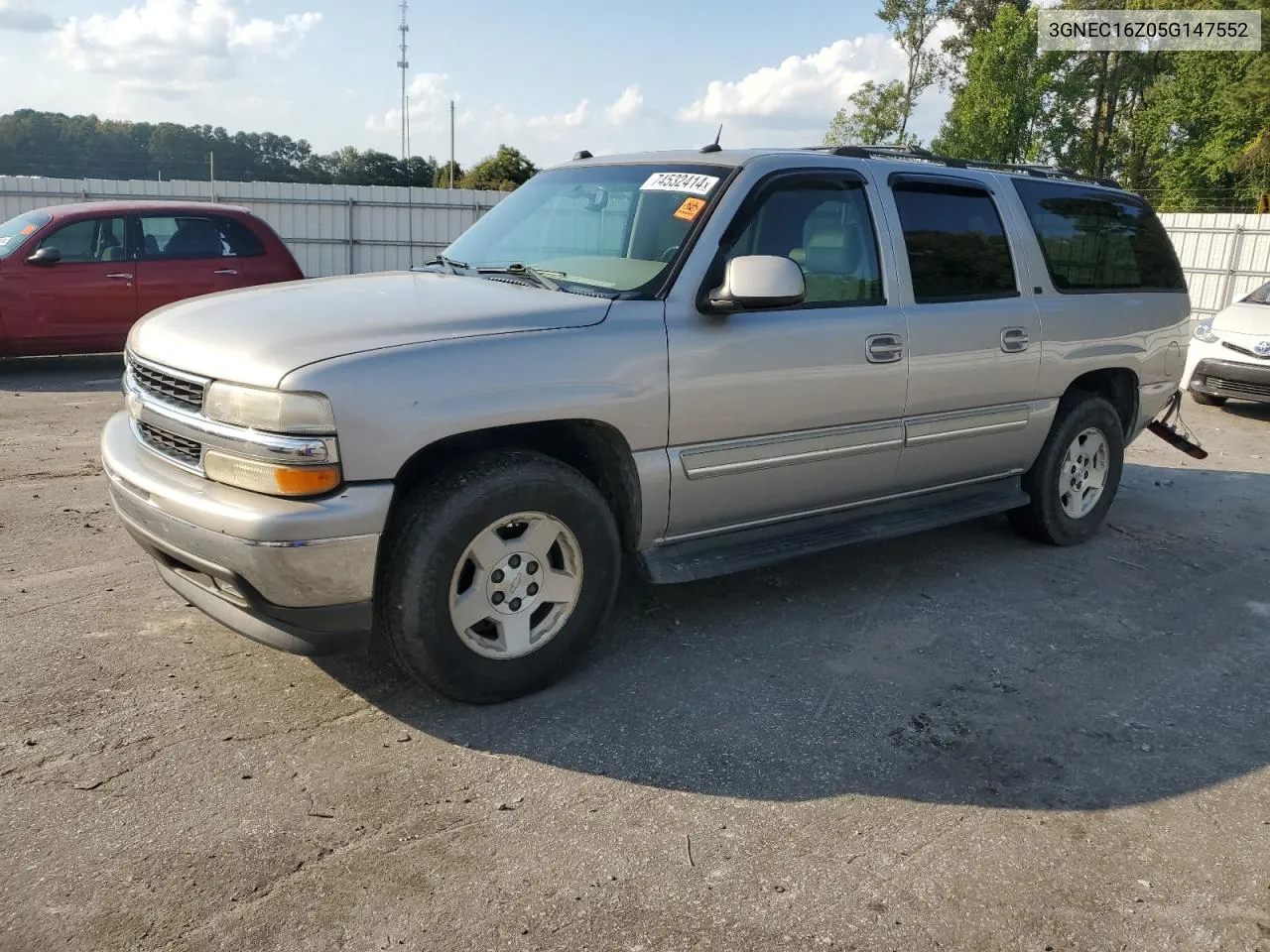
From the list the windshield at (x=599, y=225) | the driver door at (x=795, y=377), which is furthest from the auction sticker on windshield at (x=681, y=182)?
the driver door at (x=795, y=377)

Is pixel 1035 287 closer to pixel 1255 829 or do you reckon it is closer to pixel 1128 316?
pixel 1128 316

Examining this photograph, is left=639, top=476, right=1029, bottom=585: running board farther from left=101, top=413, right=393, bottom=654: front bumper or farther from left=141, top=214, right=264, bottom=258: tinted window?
left=141, top=214, right=264, bottom=258: tinted window

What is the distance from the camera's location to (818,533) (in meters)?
4.49

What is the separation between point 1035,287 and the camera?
5234 millimetres

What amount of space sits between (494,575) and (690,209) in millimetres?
1650

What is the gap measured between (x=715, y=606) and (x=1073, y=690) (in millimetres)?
1489

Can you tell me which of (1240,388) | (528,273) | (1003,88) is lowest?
(1240,388)

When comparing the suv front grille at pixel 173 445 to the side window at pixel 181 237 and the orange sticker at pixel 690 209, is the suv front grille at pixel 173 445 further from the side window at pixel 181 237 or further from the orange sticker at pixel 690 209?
the side window at pixel 181 237

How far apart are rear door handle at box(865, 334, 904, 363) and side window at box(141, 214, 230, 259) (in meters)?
8.29

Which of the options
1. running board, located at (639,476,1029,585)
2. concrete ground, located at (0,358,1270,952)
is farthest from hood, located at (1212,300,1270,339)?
concrete ground, located at (0,358,1270,952)

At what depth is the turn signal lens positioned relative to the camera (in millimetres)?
3080

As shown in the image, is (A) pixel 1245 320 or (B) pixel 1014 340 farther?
(A) pixel 1245 320

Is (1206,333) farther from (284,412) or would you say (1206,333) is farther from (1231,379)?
(284,412)

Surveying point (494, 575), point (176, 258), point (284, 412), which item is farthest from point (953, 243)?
point (176, 258)
